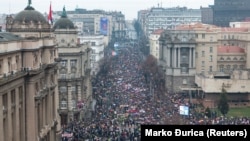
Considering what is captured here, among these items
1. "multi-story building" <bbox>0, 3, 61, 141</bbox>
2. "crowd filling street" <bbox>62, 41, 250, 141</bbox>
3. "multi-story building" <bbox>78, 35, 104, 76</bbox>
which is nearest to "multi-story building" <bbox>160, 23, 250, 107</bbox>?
"crowd filling street" <bbox>62, 41, 250, 141</bbox>

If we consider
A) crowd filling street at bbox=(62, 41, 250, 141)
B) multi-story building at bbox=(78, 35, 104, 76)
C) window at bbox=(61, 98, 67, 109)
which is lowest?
crowd filling street at bbox=(62, 41, 250, 141)

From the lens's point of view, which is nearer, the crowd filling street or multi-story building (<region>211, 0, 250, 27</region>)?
the crowd filling street

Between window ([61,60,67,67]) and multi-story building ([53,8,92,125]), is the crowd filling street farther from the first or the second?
window ([61,60,67,67])

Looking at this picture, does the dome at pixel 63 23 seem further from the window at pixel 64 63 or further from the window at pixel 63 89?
the window at pixel 63 89

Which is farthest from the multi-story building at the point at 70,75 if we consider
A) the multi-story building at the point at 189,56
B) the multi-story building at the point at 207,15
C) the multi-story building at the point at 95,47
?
the multi-story building at the point at 207,15

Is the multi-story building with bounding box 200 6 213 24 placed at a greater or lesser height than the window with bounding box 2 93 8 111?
greater

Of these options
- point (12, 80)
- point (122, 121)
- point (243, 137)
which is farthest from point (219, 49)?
point (243, 137)

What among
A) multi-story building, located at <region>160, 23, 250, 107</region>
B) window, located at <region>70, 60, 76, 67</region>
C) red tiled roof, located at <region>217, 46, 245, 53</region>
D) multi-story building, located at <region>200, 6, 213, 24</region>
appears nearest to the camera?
window, located at <region>70, 60, 76, 67</region>
